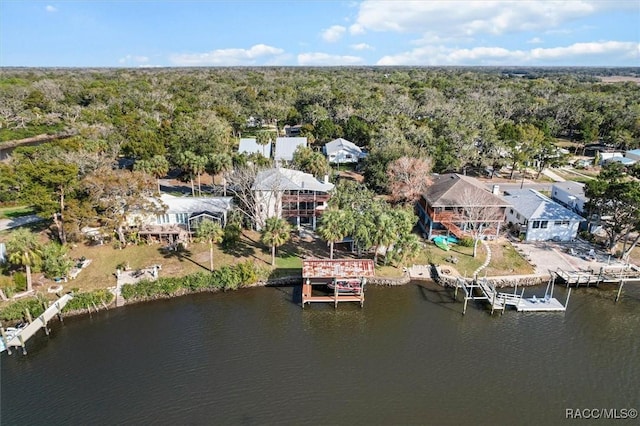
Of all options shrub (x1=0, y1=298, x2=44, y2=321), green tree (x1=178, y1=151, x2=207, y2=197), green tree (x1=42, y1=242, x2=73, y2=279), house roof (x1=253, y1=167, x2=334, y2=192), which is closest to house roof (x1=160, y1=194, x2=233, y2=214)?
house roof (x1=253, y1=167, x2=334, y2=192)

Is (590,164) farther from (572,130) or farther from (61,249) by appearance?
(61,249)

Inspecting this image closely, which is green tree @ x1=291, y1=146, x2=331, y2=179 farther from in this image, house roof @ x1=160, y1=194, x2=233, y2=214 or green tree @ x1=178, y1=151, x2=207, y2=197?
green tree @ x1=178, y1=151, x2=207, y2=197

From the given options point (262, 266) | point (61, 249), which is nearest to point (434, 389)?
point (262, 266)

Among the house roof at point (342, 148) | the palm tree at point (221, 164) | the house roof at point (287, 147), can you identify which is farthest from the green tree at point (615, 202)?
the house roof at point (287, 147)

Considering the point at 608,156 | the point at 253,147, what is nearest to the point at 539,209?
the point at 608,156

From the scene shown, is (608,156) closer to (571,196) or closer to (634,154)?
(634,154)
